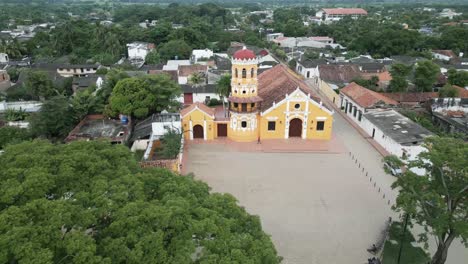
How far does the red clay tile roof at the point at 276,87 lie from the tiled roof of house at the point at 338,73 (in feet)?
41.6

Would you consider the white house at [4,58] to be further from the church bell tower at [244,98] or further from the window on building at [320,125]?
the window on building at [320,125]

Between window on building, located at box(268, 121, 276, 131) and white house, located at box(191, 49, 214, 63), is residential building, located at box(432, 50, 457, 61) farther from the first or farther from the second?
window on building, located at box(268, 121, 276, 131)

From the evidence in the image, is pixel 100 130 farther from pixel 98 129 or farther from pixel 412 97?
pixel 412 97

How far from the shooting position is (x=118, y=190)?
12.0 m

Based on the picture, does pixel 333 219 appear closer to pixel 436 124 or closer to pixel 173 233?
pixel 173 233

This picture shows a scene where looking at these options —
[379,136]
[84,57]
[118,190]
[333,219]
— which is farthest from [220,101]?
[84,57]

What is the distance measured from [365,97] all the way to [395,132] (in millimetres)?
8236

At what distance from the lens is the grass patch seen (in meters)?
17.9

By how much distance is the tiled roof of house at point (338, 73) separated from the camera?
5225 cm

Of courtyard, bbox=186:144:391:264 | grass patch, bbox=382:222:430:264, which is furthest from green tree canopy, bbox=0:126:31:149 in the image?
grass patch, bbox=382:222:430:264

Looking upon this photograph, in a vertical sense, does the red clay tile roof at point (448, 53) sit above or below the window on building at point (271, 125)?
above

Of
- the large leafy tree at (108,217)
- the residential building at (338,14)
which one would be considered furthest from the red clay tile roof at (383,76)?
the residential building at (338,14)

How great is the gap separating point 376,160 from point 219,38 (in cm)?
6373

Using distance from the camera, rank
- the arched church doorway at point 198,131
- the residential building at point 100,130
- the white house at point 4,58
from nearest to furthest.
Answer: the residential building at point 100,130
the arched church doorway at point 198,131
the white house at point 4,58
